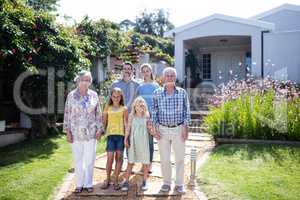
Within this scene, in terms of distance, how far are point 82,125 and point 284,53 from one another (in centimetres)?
1149

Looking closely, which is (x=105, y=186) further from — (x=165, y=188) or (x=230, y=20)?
(x=230, y=20)

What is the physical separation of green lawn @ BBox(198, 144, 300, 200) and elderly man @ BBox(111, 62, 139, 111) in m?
1.84

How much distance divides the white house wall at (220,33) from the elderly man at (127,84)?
9.26 metres

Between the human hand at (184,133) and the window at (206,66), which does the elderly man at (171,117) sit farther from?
the window at (206,66)

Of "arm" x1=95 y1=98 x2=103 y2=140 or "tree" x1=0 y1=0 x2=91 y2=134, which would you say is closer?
"arm" x1=95 y1=98 x2=103 y2=140

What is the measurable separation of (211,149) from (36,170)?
13.4ft

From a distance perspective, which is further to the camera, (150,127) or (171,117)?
(150,127)

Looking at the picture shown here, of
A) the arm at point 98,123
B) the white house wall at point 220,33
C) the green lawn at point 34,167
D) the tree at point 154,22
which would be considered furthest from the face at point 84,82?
the tree at point 154,22

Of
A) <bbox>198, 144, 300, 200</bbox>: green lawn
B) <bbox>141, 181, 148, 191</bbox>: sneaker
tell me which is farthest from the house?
<bbox>141, 181, 148, 191</bbox>: sneaker

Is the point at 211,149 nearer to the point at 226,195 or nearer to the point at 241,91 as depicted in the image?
the point at 241,91

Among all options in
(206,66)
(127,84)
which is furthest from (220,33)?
(127,84)

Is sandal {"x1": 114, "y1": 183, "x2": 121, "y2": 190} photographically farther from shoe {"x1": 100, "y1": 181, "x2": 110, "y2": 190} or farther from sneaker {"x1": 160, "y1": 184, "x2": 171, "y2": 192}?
sneaker {"x1": 160, "y1": 184, "x2": 171, "y2": 192}

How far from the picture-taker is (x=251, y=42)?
15.4 metres

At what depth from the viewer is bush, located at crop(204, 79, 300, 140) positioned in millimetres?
8727
